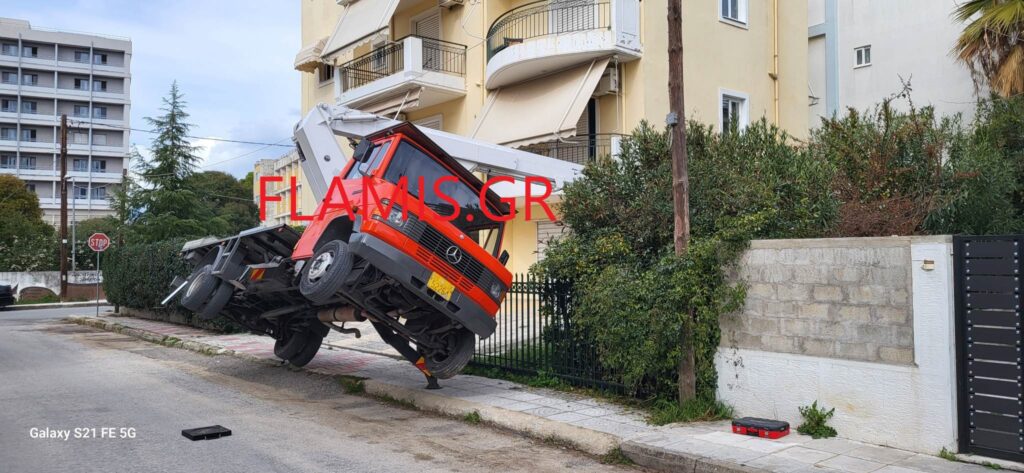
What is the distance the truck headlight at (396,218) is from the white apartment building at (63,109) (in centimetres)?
7333

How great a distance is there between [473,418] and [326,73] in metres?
19.6

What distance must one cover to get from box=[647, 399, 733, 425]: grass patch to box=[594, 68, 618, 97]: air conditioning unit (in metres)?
9.63

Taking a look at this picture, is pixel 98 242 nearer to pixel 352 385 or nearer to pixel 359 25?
pixel 359 25

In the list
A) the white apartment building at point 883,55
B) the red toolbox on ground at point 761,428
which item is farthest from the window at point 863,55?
the red toolbox on ground at point 761,428

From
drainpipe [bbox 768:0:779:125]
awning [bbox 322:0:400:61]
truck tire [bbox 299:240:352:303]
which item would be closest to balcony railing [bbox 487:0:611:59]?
awning [bbox 322:0:400:61]

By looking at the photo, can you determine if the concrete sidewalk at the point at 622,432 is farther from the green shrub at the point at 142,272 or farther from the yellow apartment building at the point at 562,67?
the green shrub at the point at 142,272

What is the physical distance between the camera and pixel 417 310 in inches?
372

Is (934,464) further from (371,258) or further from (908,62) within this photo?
(908,62)

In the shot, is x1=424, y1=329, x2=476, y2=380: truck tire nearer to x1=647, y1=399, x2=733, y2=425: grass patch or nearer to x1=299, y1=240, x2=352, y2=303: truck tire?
x1=299, y1=240, x2=352, y2=303: truck tire

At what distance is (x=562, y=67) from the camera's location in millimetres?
17766

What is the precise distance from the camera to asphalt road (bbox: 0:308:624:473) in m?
7.06

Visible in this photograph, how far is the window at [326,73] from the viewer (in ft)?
85.5

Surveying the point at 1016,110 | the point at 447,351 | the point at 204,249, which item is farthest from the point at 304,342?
the point at 1016,110

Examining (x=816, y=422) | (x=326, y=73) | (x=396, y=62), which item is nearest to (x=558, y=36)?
(x=396, y=62)
